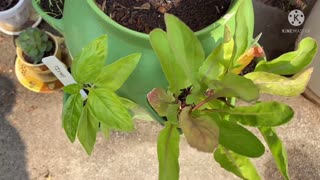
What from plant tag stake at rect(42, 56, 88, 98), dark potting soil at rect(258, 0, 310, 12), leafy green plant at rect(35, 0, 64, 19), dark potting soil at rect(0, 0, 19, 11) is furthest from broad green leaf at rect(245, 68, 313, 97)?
dark potting soil at rect(0, 0, 19, 11)

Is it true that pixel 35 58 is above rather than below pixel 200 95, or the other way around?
below

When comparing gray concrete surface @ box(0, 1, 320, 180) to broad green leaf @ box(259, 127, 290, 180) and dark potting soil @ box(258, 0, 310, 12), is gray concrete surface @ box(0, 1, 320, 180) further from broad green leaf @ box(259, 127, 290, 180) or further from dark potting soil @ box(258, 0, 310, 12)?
broad green leaf @ box(259, 127, 290, 180)

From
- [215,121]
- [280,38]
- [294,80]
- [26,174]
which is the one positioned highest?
[294,80]

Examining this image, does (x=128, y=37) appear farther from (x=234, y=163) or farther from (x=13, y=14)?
(x=13, y=14)

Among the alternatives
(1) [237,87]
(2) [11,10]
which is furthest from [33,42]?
(1) [237,87]

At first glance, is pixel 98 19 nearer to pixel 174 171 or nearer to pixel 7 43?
pixel 174 171

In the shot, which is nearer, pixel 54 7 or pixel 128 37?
pixel 128 37

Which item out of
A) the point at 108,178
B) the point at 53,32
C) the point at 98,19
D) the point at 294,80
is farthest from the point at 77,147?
the point at 294,80
